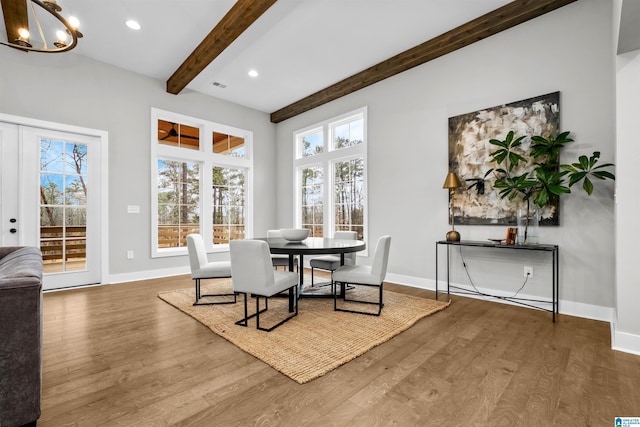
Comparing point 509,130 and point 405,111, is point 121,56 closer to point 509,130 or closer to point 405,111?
point 405,111

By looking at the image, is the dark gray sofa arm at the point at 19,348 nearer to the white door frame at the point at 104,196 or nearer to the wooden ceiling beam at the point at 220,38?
the wooden ceiling beam at the point at 220,38

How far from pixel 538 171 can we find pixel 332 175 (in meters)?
3.22

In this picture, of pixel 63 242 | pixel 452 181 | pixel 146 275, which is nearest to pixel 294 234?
pixel 452 181

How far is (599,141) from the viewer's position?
113 inches

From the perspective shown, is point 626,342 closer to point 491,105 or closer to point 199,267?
point 491,105

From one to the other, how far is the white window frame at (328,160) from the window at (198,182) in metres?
0.97

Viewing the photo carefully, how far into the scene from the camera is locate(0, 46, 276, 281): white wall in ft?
12.5

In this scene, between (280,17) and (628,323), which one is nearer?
(628,323)

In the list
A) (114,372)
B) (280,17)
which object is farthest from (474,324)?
(280,17)

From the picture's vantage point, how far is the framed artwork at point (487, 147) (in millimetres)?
3145

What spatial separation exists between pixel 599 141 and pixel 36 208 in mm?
6432

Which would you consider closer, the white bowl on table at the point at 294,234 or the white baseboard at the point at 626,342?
the white baseboard at the point at 626,342

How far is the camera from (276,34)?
12.2 ft

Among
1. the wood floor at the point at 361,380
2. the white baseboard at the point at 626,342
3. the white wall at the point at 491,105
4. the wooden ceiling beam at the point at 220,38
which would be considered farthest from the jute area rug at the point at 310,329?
the wooden ceiling beam at the point at 220,38
